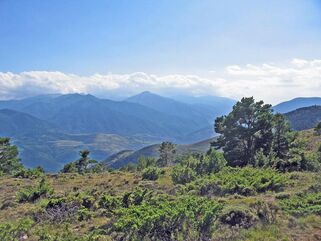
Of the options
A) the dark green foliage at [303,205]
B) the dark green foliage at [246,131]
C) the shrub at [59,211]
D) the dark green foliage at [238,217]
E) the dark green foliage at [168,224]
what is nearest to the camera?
the dark green foliage at [168,224]

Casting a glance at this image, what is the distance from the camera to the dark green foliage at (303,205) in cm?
1380

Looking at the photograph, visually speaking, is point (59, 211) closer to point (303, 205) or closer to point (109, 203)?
point (109, 203)

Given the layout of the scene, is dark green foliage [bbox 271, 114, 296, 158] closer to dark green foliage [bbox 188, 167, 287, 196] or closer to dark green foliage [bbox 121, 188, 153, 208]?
dark green foliage [bbox 188, 167, 287, 196]

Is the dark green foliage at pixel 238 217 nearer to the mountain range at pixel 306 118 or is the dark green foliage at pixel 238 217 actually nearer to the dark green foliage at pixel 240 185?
the dark green foliage at pixel 240 185

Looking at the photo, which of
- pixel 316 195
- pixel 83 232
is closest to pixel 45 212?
pixel 83 232

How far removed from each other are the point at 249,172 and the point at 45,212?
1387 cm

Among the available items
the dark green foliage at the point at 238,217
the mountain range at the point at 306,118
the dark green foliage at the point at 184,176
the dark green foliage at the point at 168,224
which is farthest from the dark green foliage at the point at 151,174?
the mountain range at the point at 306,118

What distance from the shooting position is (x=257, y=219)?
43.7 feet

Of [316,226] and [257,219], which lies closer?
[316,226]

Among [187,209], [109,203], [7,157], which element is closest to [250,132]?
[109,203]

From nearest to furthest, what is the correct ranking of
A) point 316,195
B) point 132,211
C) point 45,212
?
point 132,211 → point 316,195 → point 45,212

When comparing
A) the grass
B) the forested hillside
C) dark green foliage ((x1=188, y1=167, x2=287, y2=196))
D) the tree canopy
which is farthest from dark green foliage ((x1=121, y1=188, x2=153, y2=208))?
the tree canopy

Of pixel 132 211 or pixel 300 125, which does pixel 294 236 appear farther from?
pixel 300 125

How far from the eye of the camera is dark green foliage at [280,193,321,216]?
45.3ft
